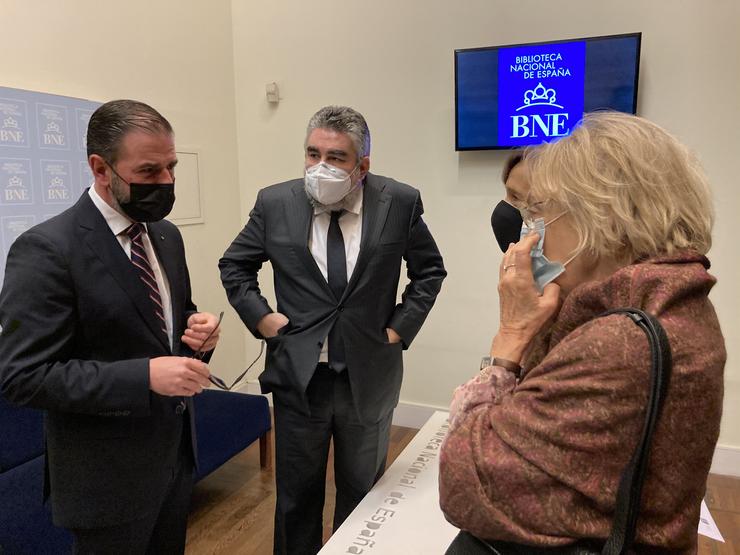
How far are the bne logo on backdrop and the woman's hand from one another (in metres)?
2.28

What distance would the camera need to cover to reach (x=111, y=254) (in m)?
1.37

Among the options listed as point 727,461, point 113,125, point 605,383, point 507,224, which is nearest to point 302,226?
point 113,125

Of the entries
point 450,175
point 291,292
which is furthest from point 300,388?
point 450,175

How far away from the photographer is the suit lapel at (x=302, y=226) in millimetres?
1978

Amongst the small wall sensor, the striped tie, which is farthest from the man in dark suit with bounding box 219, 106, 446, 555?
the small wall sensor

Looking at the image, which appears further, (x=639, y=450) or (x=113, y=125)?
(x=113, y=125)

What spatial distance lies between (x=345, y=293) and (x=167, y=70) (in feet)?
7.05

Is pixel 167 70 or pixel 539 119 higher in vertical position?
pixel 167 70

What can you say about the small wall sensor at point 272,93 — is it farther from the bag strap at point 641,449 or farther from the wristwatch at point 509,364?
the bag strap at point 641,449

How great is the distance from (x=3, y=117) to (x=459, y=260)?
245 cm

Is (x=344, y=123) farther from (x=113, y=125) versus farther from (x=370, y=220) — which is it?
(x=113, y=125)

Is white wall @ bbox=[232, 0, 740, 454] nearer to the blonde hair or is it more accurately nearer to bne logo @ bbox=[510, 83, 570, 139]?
bne logo @ bbox=[510, 83, 570, 139]

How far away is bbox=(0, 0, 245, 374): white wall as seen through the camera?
2562 millimetres

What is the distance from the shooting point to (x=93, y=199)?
1402 mm
